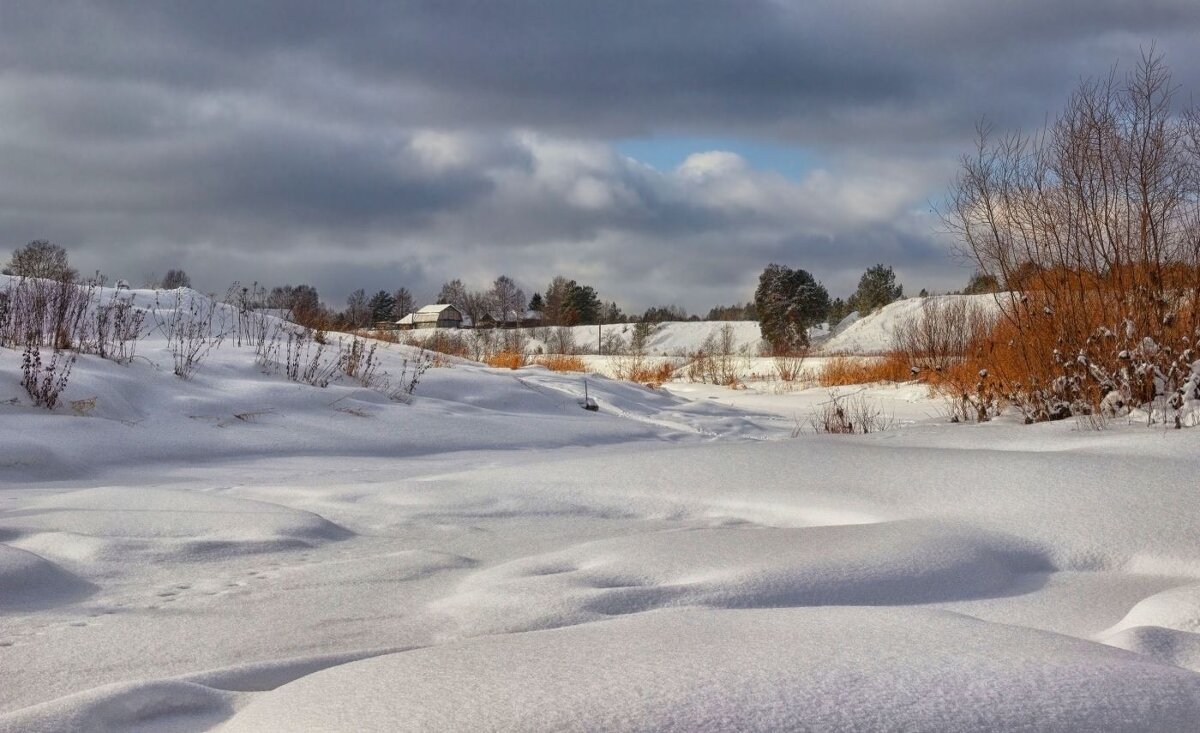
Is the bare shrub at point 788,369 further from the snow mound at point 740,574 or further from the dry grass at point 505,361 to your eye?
the snow mound at point 740,574

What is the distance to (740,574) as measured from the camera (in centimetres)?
247

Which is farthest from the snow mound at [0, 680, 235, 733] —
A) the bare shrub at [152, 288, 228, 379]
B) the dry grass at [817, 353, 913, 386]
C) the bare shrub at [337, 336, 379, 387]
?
the dry grass at [817, 353, 913, 386]

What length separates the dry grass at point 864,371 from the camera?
15.1m

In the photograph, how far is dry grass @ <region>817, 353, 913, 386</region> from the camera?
1513 centimetres

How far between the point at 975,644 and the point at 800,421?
26.8 feet

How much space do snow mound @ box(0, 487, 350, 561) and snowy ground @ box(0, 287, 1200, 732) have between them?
0.02 m

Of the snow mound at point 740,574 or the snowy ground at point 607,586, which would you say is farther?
the snow mound at point 740,574

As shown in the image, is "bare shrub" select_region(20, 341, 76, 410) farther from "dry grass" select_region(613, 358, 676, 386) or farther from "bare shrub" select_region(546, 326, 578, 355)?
"bare shrub" select_region(546, 326, 578, 355)

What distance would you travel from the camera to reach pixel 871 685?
1.37 meters

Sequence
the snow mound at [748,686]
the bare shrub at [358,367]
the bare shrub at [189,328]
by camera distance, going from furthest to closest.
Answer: the bare shrub at [358,367], the bare shrub at [189,328], the snow mound at [748,686]

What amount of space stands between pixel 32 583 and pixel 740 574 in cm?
187

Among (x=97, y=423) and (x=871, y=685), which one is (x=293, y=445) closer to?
(x=97, y=423)

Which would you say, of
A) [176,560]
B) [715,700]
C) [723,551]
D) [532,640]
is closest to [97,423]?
[176,560]

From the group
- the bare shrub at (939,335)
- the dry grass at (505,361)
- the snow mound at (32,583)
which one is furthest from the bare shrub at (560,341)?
the snow mound at (32,583)
